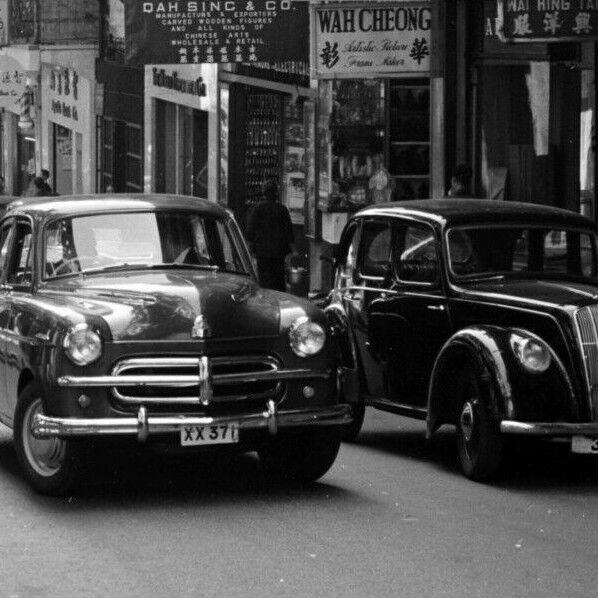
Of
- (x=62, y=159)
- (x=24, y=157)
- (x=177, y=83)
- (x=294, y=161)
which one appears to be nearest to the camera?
(x=294, y=161)

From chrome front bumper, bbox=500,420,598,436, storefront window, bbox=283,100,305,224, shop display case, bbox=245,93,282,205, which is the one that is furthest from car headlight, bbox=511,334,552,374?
shop display case, bbox=245,93,282,205

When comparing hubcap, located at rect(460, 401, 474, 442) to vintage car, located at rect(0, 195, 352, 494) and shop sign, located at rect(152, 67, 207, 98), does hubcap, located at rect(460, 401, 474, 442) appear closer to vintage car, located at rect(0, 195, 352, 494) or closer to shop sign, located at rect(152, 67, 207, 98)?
vintage car, located at rect(0, 195, 352, 494)

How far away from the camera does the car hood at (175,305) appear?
399 inches

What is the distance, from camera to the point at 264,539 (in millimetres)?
9078

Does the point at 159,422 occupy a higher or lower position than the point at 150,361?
lower

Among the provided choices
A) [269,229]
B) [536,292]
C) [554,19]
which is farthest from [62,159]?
[536,292]

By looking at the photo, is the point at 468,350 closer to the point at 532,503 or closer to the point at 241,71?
the point at 532,503

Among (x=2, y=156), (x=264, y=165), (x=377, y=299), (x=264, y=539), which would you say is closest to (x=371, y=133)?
(x=264, y=165)

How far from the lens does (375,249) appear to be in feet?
42.8

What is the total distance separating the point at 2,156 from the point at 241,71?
86.0ft

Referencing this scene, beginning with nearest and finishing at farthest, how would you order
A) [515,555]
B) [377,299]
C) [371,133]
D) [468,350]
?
[515,555], [468,350], [377,299], [371,133]

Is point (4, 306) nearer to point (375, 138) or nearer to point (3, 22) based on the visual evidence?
point (375, 138)

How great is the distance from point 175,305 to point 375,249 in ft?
9.87

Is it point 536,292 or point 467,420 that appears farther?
point 536,292
